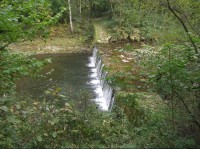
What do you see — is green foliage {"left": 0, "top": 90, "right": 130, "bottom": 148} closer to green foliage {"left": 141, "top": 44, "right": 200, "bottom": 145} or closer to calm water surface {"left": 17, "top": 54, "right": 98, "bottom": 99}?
green foliage {"left": 141, "top": 44, "right": 200, "bottom": 145}

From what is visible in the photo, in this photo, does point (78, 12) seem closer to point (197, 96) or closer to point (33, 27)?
point (33, 27)

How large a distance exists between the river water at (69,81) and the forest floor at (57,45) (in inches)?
101

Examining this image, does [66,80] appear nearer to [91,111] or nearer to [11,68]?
[91,111]

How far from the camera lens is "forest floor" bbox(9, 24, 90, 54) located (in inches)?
919

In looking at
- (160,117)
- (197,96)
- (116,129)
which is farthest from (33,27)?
(197,96)

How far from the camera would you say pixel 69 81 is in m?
15.5

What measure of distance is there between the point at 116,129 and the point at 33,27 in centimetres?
304

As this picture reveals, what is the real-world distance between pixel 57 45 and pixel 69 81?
955 centimetres

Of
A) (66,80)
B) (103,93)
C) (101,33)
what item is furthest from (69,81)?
(101,33)

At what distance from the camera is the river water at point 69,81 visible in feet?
44.0

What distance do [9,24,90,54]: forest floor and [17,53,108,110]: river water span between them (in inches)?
101

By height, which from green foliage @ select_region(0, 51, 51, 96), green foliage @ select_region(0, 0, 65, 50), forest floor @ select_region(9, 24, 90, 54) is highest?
green foliage @ select_region(0, 0, 65, 50)

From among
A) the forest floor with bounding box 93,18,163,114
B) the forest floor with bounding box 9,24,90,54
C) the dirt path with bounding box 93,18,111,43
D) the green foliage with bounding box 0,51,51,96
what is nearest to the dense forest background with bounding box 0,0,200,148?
the green foliage with bounding box 0,51,51,96

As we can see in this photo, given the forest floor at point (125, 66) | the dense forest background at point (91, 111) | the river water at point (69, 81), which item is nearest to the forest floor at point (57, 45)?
the forest floor at point (125, 66)
